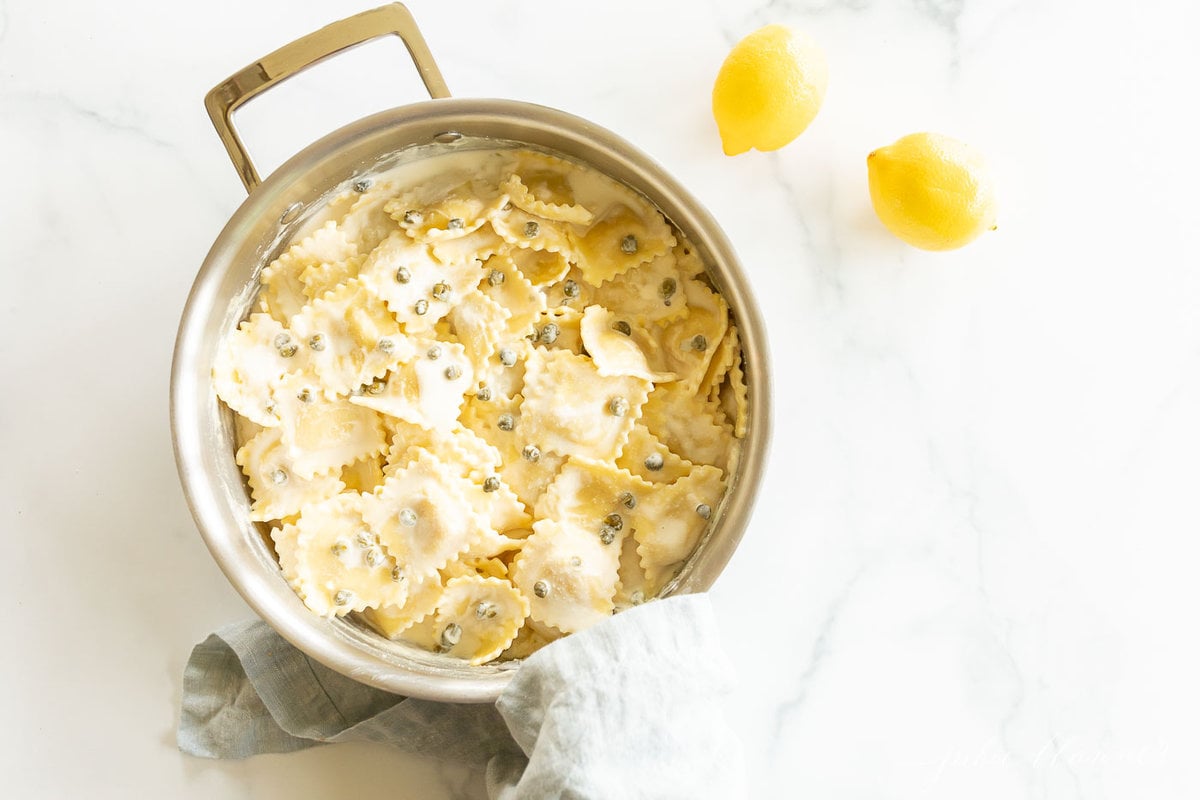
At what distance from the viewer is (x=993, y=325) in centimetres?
162

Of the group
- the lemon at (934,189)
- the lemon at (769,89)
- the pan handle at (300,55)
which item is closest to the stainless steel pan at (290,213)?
the pan handle at (300,55)

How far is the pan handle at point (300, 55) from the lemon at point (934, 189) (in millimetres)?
719

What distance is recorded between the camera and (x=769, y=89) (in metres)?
1.45

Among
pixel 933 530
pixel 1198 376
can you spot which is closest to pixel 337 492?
pixel 933 530

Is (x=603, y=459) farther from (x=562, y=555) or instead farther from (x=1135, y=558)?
(x=1135, y=558)

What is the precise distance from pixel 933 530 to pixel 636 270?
647 mm

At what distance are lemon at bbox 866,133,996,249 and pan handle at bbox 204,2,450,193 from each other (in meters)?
0.72

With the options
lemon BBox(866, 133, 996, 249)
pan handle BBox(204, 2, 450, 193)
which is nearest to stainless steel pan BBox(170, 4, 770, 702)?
pan handle BBox(204, 2, 450, 193)

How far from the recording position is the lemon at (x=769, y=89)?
145 centimetres

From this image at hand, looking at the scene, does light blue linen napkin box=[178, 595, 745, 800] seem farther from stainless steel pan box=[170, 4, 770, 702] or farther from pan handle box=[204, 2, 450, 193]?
pan handle box=[204, 2, 450, 193]

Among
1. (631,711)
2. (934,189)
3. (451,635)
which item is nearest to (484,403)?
(451,635)

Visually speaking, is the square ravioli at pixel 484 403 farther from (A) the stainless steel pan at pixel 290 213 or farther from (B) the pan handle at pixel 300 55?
→ (B) the pan handle at pixel 300 55

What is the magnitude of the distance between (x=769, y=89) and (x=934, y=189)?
0.95 ft

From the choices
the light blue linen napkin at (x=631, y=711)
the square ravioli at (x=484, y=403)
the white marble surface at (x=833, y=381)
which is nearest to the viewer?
the light blue linen napkin at (x=631, y=711)
